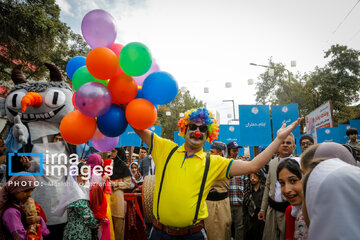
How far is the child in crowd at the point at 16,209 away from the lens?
2607 millimetres

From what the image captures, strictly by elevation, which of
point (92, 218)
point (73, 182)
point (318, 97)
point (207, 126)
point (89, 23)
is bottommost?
point (92, 218)

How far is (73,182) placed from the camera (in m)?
3.13

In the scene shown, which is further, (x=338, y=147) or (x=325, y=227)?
(x=338, y=147)

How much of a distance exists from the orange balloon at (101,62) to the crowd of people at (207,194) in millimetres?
756

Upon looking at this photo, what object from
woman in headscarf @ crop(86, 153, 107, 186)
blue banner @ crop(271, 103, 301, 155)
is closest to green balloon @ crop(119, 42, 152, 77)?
woman in headscarf @ crop(86, 153, 107, 186)

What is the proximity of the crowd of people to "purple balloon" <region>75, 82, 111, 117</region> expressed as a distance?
24.2 inches

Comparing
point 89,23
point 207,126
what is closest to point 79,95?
point 89,23

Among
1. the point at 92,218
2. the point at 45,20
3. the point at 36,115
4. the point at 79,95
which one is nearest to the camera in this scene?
the point at 79,95

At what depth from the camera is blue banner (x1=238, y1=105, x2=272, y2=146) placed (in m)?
7.15

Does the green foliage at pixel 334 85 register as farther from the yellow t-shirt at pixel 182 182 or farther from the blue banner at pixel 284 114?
the yellow t-shirt at pixel 182 182

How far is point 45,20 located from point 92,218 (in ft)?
18.5

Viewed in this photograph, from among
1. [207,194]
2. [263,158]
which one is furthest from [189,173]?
[263,158]

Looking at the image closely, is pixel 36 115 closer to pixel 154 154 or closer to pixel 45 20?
pixel 154 154

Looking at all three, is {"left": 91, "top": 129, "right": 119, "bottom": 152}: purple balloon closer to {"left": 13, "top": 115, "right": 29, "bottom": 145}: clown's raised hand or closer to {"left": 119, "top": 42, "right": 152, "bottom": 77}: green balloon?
{"left": 119, "top": 42, "right": 152, "bottom": 77}: green balloon
